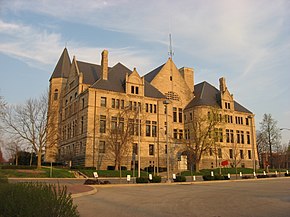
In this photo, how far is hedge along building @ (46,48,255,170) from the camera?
51.3 meters

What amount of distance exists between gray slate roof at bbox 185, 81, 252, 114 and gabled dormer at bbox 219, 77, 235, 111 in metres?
1.43

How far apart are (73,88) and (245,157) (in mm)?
41086

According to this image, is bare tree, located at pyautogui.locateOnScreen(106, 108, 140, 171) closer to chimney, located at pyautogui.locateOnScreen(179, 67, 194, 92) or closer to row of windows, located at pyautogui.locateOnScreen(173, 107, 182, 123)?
row of windows, located at pyautogui.locateOnScreen(173, 107, 182, 123)

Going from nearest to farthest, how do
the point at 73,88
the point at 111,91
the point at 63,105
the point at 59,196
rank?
the point at 59,196 → the point at 111,91 → the point at 73,88 → the point at 63,105

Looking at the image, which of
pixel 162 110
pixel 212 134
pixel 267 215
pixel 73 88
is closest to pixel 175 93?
pixel 162 110

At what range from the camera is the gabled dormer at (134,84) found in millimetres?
56562

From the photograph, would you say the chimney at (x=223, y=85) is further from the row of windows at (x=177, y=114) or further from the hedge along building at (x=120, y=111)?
the row of windows at (x=177, y=114)

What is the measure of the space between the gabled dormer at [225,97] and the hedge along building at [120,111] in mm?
263

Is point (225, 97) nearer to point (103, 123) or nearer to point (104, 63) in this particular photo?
point (104, 63)

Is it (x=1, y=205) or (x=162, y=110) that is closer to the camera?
(x=1, y=205)

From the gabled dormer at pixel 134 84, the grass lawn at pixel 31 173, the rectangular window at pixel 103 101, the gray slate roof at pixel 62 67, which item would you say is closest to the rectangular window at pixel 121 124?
the rectangular window at pixel 103 101

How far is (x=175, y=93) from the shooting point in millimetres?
68000

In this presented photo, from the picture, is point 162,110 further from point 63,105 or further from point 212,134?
point 63,105

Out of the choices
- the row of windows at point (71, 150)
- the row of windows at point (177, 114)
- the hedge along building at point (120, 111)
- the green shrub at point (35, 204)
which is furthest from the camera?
the row of windows at point (177, 114)
